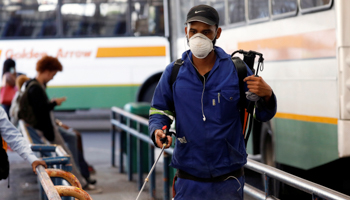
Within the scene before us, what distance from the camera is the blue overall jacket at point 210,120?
2.98m

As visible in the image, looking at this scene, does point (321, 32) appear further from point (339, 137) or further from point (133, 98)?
point (133, 98)

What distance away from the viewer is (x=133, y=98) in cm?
1344

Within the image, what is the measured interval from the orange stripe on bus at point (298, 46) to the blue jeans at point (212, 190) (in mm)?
3162

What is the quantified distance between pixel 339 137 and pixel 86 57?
915 cm

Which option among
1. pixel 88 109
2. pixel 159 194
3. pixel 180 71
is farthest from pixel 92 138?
pixel 180 71

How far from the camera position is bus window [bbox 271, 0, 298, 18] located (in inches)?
261

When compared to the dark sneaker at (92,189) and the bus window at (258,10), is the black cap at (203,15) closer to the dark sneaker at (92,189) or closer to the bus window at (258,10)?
the bus window at (258,10)

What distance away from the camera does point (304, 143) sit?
648 centimetres

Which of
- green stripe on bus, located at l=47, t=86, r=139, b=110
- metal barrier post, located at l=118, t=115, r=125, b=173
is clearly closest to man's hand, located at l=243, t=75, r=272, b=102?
metal barrier post, located at l=118, t=115, r=125, b=173

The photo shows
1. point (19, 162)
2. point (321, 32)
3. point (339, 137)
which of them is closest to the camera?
point (339, 137)

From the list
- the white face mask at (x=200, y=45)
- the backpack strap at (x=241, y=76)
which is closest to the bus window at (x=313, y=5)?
the backpack strap at (x=241, y=76)

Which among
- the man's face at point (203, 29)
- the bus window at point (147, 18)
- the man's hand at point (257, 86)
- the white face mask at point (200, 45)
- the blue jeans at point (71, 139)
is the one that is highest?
the bus window at point (147, 18)

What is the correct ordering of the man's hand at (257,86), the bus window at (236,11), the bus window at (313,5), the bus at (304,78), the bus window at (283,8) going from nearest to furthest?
1. the man's hand at (257,86)
2. the bus at (304,78)
3. the bus window at (313,5)
4. the bus window at (283,8)
5. the bus window at (236,11)

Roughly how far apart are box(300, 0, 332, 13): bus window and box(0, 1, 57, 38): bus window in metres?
8.55
